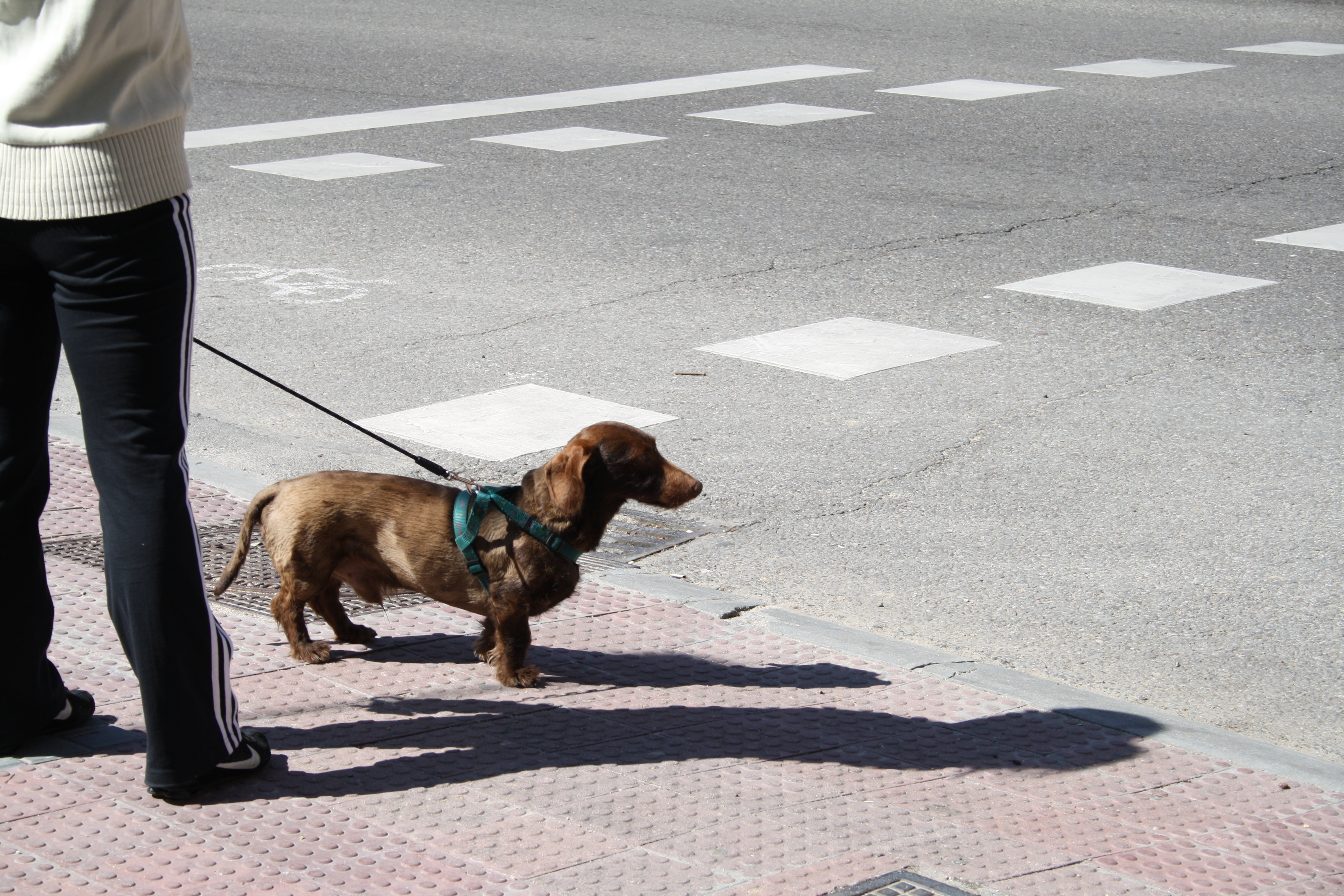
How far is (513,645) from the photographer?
3988 millimetres

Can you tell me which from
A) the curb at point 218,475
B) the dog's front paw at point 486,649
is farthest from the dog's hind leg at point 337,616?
the curb at point 218,475

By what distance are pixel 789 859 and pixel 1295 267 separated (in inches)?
237

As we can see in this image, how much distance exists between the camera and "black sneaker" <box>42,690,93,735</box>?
11.7 feet

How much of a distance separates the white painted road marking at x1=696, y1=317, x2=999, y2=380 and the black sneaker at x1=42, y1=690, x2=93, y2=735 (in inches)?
144

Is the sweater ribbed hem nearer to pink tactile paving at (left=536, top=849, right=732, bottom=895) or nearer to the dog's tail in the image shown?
the dog's tail

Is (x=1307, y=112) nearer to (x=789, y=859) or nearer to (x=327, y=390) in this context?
(x=327, y=390)

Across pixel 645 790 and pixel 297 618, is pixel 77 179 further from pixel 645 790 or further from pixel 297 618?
pixel 645 790

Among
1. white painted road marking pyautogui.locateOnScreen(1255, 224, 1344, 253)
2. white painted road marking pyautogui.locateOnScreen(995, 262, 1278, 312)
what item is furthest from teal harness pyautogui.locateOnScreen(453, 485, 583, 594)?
white painted road marking pyautogui.locateOnScreen(1255, 224, 1344, 253)

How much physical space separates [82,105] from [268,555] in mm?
1901

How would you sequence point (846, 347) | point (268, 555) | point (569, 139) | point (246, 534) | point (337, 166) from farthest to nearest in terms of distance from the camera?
point (569, 139) → point (337, 166) → point (846, 347) → point (268, 555) → point (246, 534)

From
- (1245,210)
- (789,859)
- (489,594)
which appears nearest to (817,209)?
(1245,210)

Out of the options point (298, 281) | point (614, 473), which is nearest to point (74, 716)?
point (614, 473)

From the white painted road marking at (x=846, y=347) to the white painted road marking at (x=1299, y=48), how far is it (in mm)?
9969

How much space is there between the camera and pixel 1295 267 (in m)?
8.10
